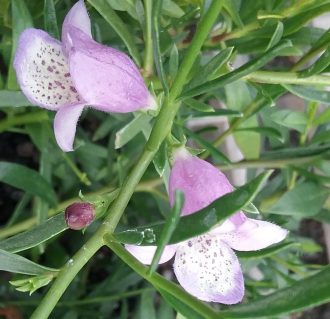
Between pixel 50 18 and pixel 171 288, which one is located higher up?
pixel 50 18

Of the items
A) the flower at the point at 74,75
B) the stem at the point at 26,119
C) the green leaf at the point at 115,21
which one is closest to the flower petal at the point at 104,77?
the flower at the point at 74,75

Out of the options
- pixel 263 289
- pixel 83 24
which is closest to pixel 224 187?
pixel 83 24

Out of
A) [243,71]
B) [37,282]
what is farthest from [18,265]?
[243,71]

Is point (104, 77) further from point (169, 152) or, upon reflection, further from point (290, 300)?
point (290, 300)

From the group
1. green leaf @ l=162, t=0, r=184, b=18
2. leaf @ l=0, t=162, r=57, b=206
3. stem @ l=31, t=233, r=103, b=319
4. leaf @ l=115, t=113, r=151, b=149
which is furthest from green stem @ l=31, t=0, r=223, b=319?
leaf @ l=0, t=162, r=57, b=206

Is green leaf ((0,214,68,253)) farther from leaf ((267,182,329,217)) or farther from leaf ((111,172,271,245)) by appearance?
leaf ((267,182,329,217))

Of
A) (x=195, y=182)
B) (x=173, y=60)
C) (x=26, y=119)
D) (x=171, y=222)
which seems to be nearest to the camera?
(x=171, y=222)
